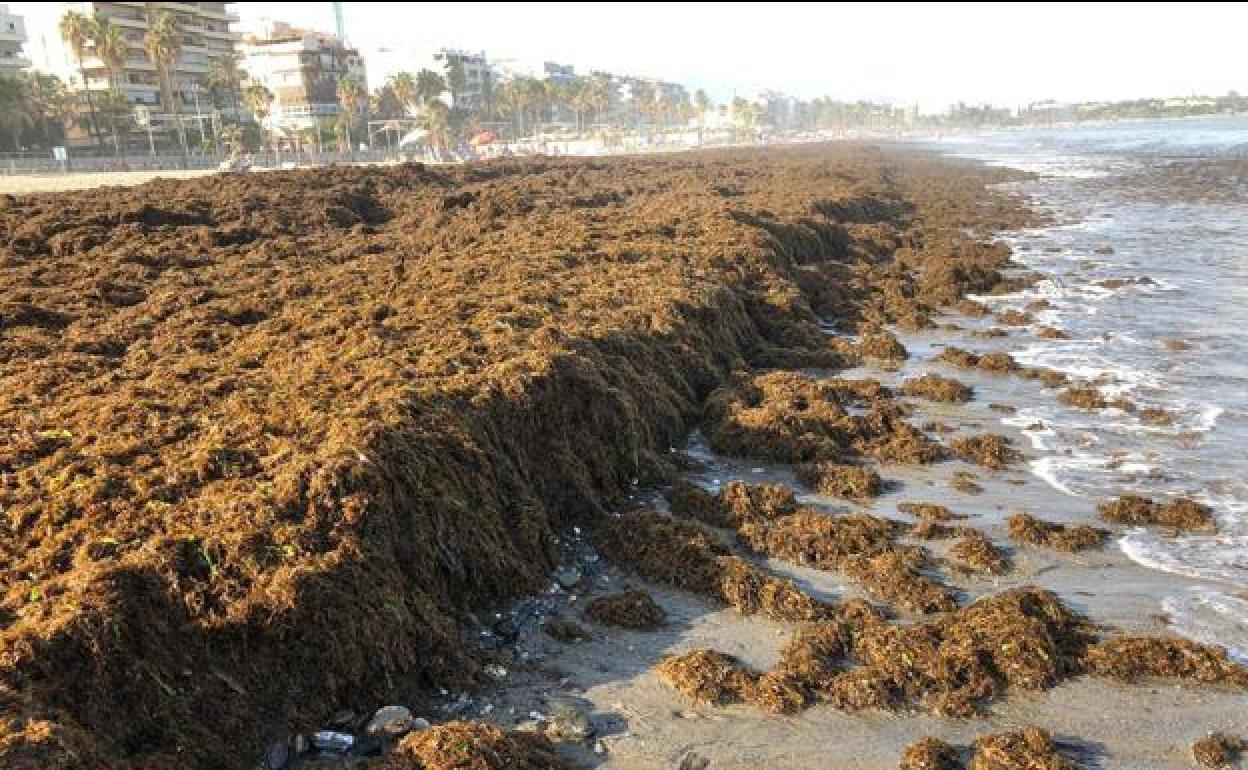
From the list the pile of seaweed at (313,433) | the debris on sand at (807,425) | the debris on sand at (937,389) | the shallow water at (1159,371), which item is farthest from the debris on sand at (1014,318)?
the debris on sand at (807,425)

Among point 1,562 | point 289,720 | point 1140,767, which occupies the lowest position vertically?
point 1140,767

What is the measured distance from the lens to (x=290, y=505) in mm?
6828

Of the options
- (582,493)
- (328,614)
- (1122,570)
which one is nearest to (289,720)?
(328,614)

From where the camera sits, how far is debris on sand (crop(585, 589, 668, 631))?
7672mm

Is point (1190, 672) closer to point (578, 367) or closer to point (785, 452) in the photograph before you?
point (785, 452)

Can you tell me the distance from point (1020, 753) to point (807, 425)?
21.1 ft

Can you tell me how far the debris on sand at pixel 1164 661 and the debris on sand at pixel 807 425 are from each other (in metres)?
4.46

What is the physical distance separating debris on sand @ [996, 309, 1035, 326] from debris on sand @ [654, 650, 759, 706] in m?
14.7

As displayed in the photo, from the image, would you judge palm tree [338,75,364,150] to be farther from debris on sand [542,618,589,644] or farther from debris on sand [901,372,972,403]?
debris on sand [542,618,589,644]

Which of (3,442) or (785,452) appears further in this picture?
(785,452)

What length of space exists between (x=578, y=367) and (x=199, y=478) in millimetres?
4721

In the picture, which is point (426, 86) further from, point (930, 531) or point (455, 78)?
point (930, 531)

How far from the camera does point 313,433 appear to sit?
26.1 ft

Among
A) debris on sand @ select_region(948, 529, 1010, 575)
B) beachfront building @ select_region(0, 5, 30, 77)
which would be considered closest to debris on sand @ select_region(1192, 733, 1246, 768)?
debris on sand @ select_region(948, 529, 1010, 575)
